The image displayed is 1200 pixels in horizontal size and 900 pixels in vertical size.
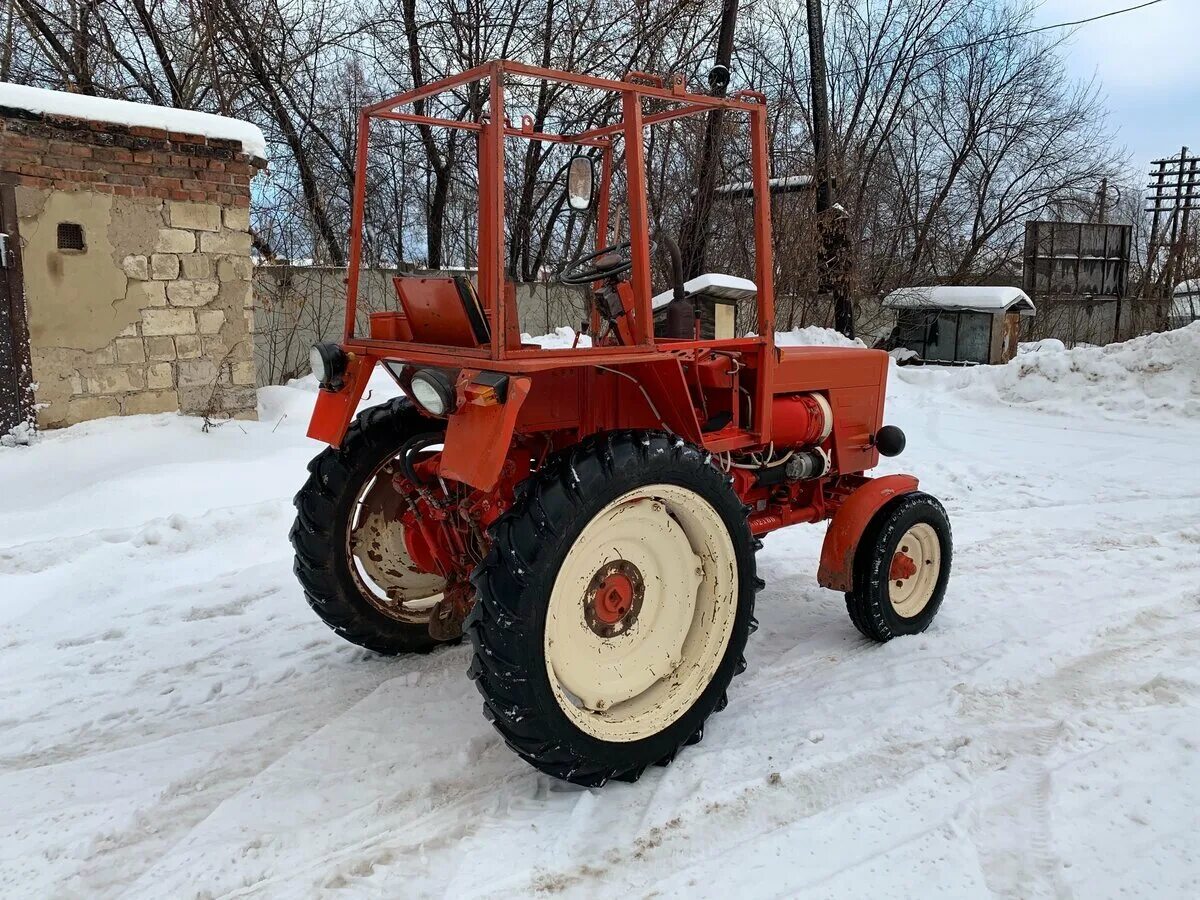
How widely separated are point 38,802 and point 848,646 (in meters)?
2.96

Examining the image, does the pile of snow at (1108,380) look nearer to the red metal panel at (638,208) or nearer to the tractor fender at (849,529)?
the tractor fender at (849,529)

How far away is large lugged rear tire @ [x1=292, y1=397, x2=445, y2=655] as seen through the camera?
3271mm

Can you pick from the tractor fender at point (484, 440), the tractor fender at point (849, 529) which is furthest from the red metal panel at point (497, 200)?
the tractor fender at point (849, 529)

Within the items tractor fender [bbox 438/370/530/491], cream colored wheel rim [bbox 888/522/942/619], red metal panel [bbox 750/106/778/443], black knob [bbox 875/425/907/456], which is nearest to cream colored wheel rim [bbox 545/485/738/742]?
tractor fender [bbox 438/370/530/491]

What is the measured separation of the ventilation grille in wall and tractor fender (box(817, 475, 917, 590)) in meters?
5.49

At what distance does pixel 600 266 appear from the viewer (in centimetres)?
292

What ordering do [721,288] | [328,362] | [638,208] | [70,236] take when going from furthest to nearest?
[70,236] → [721,288] → [328,362] → [638,208]

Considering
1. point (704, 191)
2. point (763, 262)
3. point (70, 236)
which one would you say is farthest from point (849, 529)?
point (704, 191)

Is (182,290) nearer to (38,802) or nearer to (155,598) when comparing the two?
(155,598)

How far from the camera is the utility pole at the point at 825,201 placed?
13305mm

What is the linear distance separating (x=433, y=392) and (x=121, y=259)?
490 cm

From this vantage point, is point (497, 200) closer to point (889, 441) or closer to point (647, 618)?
point (647, 618)

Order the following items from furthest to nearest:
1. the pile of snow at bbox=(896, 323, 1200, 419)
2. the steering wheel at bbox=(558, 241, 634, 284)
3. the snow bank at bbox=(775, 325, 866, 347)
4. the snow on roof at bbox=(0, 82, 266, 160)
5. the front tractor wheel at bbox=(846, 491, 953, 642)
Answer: the snow bank at bbox=(775, 325, 866, 347), the pile of snow at bbox=(896, 323, 1200, 419), the snow on roof at bbox=(0, 82, 266, 160), the front tractor wheel at bbox=(846, 491, 953, 642), the steering wheel at bbox=(558, 241, 634, 284)

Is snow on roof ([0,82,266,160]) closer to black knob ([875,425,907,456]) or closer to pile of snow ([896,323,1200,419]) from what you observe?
black knob ([875,425,907,456])
